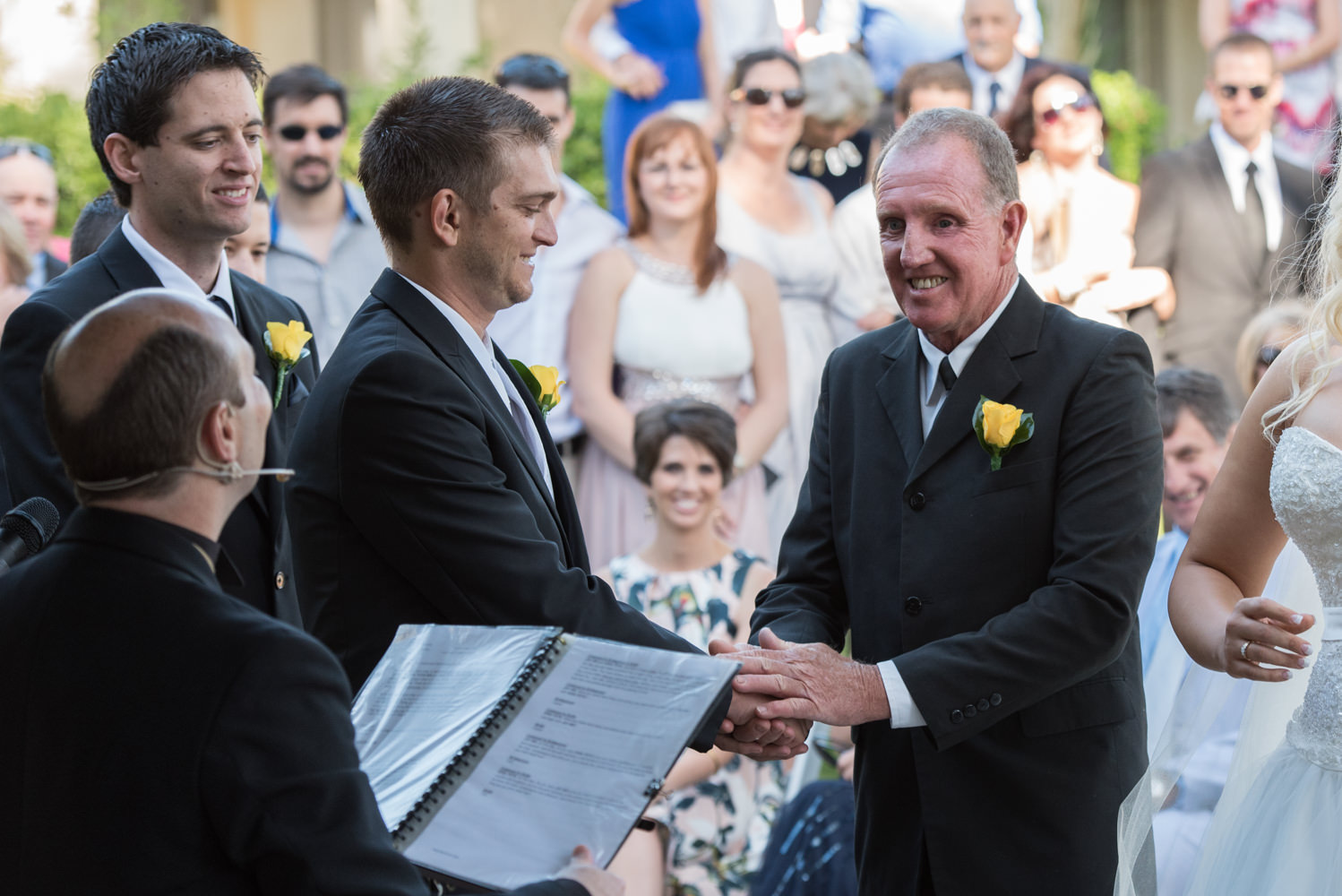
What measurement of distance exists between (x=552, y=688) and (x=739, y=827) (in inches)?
129

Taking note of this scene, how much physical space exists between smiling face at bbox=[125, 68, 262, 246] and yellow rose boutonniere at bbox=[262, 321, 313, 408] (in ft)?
0.98

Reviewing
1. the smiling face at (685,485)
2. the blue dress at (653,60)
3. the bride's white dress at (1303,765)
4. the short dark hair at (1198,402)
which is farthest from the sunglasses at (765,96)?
the bride's white dress at (1303,765)

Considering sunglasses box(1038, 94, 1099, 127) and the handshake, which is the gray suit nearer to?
sunglasses box(1038, 94, 1099, 127)

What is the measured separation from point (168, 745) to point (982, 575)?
5.60 ft

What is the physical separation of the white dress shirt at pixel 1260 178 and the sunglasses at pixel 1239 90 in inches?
8.0

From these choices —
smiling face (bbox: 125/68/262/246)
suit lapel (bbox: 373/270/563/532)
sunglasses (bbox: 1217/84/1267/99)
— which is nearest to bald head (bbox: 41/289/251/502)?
suit lapel (bbox: 373/270/563/532)

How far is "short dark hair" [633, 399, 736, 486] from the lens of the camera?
18.9 feet

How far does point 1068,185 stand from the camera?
6891 millimetres

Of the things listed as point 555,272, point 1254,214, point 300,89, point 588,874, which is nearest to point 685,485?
point 555,272

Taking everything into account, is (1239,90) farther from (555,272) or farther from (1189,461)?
(555,272)

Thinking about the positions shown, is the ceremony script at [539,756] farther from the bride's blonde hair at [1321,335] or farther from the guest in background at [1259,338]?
the guest in background at [1259,338]

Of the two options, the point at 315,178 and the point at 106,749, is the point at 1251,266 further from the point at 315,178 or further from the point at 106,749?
the point at 106,749

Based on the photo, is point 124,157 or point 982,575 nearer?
point 982,575

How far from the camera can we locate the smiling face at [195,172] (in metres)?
3.43
